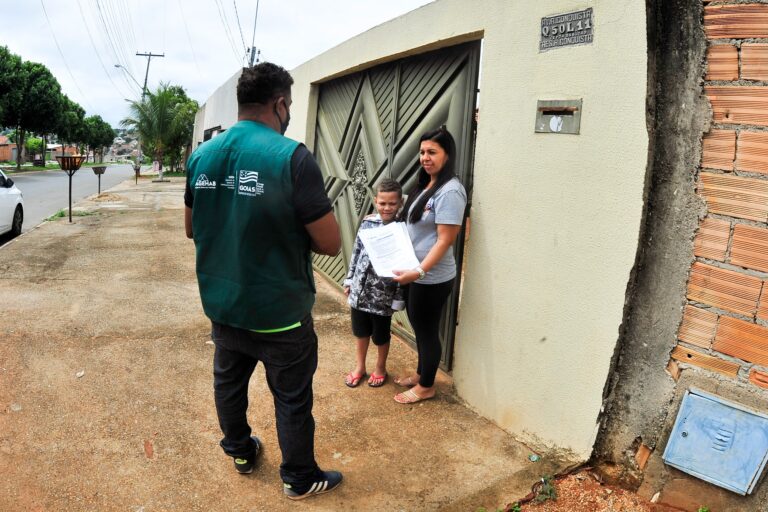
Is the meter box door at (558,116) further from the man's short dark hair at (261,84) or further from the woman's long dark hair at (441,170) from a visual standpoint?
the man's short dark hair at (261,84)

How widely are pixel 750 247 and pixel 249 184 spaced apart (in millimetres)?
1991

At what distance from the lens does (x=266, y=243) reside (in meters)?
2.10

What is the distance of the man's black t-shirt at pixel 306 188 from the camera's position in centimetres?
203

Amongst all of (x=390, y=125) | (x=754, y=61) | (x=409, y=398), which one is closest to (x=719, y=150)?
(x=754, y=61)

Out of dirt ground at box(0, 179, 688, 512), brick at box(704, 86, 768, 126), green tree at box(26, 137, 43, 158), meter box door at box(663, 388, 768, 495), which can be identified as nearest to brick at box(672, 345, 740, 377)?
meter box door at box(663, 388, 768, 495)

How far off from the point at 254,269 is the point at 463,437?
5.45 feet

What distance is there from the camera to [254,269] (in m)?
2.12

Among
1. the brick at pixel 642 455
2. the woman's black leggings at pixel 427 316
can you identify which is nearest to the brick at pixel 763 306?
the brick at pixel 642 455

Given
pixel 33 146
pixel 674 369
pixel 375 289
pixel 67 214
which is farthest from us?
pixel 33 146

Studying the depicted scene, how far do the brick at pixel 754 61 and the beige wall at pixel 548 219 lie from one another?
361 millimetres

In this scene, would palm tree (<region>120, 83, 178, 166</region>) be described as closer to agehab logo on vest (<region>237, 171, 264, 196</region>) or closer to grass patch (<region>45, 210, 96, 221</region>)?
grass patch (<region>45, 210, 96, 221</region>)

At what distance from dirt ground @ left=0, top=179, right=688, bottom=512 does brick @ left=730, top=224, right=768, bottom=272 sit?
4.11ft

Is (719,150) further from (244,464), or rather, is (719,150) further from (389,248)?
(244,464)

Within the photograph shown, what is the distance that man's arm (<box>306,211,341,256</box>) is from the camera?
6.93 feet
